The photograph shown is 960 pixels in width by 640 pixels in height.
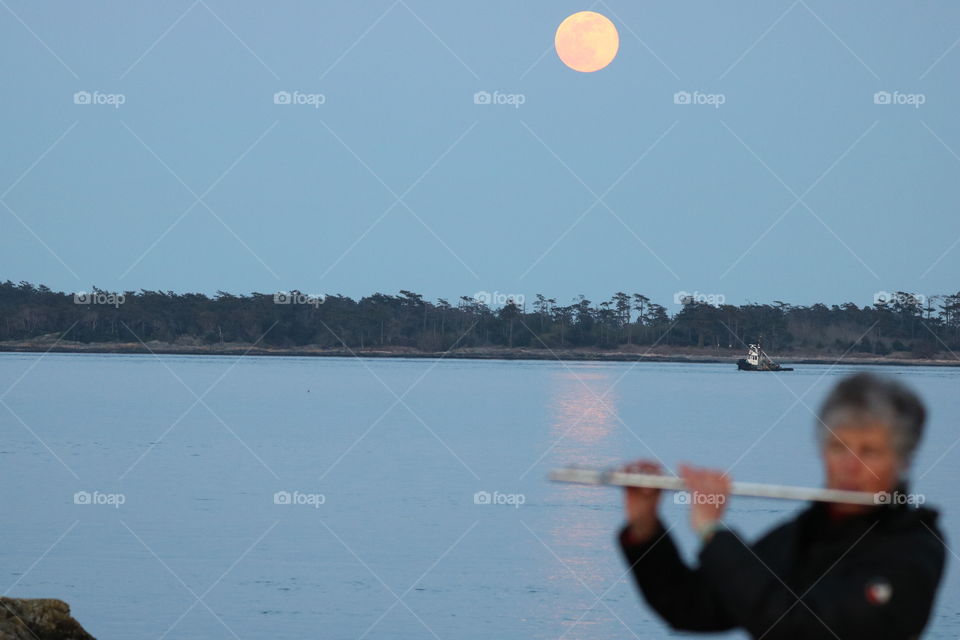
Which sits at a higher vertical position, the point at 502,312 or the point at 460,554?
the point at 502,312

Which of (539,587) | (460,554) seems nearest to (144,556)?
(460,554)

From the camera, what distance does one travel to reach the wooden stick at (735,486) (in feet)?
7.20

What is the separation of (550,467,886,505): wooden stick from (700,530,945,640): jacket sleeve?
110mm

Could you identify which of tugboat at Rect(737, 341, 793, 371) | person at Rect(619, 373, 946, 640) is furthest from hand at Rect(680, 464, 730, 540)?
tugboat at Rect(737, 341, 793, 371)

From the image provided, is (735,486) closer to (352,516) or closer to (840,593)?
(840,593)

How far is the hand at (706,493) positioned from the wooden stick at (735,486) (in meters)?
0.02

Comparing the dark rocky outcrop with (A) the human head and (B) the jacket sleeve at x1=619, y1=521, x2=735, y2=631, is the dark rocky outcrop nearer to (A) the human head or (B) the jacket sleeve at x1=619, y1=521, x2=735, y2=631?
(B) the jacket sleeve at x1=619, y1=521, x2=735, y2=631

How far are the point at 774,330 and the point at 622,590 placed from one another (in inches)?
6031

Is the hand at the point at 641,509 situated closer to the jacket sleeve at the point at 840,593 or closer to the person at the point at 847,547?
the person at the point at 847,547

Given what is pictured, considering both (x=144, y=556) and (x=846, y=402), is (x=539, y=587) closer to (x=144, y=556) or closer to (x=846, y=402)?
(x=144, y=556)

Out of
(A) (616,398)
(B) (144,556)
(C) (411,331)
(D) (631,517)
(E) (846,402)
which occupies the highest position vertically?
(C) (411,331)

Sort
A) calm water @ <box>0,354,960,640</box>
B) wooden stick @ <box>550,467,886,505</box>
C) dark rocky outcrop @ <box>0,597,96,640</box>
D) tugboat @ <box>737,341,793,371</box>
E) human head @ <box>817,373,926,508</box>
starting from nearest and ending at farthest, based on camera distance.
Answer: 1. wooden stick @ <box>550,467,886,505</box>
2. human head @ <box>817,373,926,508</box>
3. dark rocky outcrop @ <box>0,597,96,640</box>
4. calm water @ <box>0,354,960,640</box>
5. tugboat @ <box>737,341,793,371</box>

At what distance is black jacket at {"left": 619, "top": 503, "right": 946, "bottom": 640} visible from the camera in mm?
2287

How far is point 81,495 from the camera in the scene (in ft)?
112
